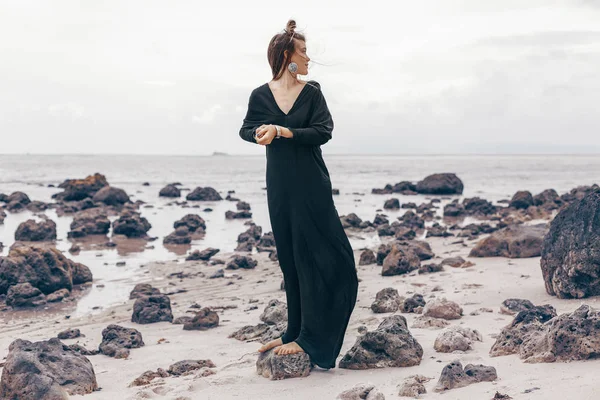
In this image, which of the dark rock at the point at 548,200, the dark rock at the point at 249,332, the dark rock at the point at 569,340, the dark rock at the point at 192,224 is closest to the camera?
the dark rock at the point at 569,340

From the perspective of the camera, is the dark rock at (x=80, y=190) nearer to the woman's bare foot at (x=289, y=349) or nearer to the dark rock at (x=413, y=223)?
the dark rock at (x=413, y=223)

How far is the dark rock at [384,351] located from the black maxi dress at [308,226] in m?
0.17

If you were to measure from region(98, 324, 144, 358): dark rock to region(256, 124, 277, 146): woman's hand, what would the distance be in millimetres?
3001

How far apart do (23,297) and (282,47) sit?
22.8ft

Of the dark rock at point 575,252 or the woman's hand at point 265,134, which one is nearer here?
the woman's hand at point 265,134

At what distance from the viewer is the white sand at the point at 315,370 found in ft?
16.6

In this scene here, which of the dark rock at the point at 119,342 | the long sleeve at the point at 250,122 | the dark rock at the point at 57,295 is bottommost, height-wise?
the dark rock at the point at 57,295

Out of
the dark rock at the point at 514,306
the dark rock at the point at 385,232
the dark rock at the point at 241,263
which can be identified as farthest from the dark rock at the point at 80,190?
the dark rock at the point at 514,306

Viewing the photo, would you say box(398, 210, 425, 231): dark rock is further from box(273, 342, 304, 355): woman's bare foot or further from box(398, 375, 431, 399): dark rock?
box(398, 375, 431, 399): dark rock

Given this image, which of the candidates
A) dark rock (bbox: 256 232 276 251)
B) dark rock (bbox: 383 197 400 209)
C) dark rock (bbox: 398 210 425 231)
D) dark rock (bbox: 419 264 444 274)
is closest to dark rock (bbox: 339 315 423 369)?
dark rock (bbox: 419 264 444 274)

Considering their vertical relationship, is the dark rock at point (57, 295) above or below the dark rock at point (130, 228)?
below

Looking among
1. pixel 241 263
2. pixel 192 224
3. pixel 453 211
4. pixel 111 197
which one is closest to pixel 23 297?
pixel 241 263

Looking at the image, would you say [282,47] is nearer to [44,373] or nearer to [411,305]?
[44,373]

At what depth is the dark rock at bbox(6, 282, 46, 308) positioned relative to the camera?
10.6 metres
